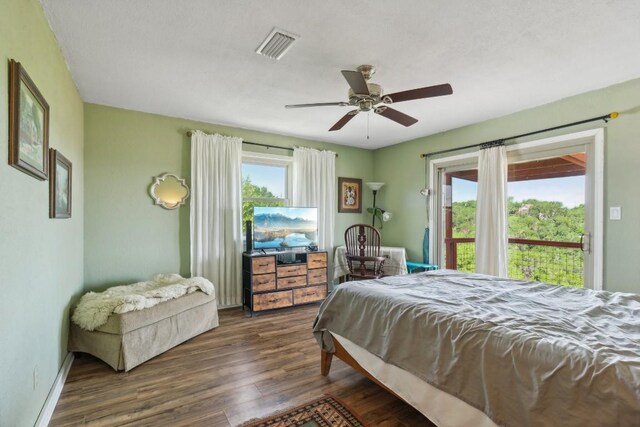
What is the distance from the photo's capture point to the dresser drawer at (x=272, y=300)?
13.1ft

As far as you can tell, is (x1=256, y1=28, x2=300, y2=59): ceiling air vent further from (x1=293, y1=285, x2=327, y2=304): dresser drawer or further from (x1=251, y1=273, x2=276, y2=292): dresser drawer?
(x1=293, y1=285, x2=327, y2=304): dresser drawer

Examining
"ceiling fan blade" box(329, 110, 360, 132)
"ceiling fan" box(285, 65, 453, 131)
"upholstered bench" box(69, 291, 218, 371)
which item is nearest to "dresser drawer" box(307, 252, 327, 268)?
"upholstered bench" box(69, 291, 218, 371)

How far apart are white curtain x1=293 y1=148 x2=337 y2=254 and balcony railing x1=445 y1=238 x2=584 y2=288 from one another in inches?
85.4

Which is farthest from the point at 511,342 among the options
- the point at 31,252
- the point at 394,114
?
the point at 31,252

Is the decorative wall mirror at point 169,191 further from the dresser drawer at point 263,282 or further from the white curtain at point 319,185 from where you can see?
the white curtain at point 319,185

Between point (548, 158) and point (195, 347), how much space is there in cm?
423

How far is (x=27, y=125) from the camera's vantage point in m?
1.61

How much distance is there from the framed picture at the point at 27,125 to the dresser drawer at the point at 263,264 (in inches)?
92.9

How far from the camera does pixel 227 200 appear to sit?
14.0 ft

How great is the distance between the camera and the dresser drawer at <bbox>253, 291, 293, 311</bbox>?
3.99 m

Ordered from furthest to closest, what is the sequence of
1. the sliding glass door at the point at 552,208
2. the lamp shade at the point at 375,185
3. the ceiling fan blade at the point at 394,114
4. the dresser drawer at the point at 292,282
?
the lamp shade at the point at 375,185
the dresser drawer at the point at 292,282
the sliding glass door at the point at 552,208
the ceiling fan blade at the point at 394,114

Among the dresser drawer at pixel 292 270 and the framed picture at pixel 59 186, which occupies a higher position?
the framed picture at pixel 59 186

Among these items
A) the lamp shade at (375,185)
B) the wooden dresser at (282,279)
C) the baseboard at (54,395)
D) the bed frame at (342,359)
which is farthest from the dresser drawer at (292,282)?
the baseboard at (54,395)

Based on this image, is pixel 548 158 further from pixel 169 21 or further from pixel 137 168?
pixel 137 168
